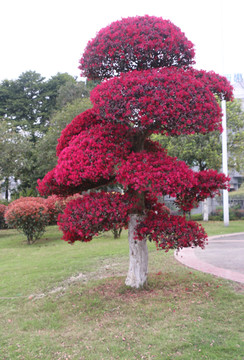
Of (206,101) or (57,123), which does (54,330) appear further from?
(57,123)

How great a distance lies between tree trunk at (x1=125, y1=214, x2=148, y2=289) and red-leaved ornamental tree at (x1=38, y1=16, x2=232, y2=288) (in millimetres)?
63

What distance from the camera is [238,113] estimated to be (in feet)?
62.7

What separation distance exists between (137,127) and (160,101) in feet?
2.21

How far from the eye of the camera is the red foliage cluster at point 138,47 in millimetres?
4285

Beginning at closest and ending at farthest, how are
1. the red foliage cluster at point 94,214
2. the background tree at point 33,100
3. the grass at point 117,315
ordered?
the grass at point 117,315
the red foliage cluster at point 94,214
the background tree at point 33,100

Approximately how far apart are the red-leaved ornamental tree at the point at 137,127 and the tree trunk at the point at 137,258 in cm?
6

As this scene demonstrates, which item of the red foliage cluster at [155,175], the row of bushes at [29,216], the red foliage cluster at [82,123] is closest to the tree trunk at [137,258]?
the red foliage cluster at [155,175]

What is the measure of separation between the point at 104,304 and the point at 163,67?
3.50 m

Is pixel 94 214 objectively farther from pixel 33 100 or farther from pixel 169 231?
pixel 33 100

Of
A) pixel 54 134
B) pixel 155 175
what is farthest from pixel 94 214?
pixel 54 134

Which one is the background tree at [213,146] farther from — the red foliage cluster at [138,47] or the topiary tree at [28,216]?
the red foliage cluster at [138,47]

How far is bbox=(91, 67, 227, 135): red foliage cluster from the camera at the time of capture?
3852 millimetres

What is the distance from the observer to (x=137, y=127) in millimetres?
4434

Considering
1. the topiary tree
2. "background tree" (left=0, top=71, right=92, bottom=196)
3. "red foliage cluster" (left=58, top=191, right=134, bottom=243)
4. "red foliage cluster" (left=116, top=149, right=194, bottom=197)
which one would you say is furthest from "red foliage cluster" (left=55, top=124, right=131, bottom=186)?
"background tree" (left=0, top=71, right=92, bottom=196)
